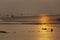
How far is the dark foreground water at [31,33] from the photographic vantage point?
3.40ft

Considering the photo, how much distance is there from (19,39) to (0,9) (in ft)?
0.90

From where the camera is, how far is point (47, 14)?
1024 millimetres

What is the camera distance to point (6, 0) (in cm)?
108

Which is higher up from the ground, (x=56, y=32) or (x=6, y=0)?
(x=6, y=0)

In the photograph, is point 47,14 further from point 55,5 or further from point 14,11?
point 14,11

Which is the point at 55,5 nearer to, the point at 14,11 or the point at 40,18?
the point at 40,18

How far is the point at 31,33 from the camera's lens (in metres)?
1.04

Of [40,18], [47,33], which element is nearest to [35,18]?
[40,18]

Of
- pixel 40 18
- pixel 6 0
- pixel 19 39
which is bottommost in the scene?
pixel 19 39

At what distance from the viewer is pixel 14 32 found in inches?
41.8

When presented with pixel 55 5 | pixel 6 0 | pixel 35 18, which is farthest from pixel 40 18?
pixel 6 0

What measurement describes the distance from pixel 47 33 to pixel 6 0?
0.41 metres

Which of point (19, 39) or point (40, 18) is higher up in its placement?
point (40, 18)

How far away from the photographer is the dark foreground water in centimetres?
104
